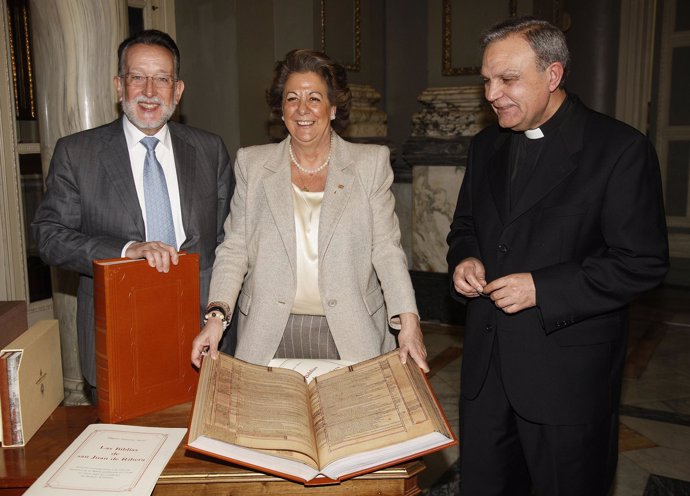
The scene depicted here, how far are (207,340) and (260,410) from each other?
430 millimetres

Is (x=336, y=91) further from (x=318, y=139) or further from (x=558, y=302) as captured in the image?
(x=558, y=302)

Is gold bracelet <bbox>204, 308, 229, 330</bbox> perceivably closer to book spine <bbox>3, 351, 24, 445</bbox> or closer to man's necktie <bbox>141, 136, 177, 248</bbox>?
man's necktie <bbox>141, 136, 177, 248</bbox>

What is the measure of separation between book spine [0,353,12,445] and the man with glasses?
21.7 inches

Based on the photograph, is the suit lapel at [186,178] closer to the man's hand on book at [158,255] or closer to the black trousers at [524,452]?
the man's hand on book at [158,255]

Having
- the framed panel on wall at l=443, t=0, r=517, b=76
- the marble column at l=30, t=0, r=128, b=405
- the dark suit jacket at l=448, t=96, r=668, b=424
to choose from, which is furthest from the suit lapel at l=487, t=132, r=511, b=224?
the framed panel on wall at l=443, t=0, r=517, b=76

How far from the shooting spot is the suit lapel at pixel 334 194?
2.11m

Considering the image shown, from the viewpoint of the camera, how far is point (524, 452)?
2.05 meters

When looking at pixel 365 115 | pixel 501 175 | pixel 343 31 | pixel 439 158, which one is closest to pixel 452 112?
pixel 439 158

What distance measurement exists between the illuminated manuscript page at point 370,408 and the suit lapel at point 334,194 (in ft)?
1.88

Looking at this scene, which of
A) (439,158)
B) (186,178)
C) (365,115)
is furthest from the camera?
(365,115)

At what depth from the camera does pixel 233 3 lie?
4.27 meters

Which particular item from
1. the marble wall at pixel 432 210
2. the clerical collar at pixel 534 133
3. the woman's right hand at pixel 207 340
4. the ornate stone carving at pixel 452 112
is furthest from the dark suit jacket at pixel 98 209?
the ornate stone carving at pixel 452 112

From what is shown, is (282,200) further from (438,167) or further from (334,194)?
(438,167)

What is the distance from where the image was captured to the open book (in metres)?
1.28
